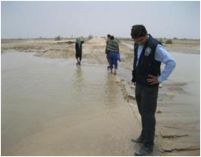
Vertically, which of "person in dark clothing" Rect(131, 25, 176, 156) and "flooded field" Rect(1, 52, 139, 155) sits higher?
"person in dark clothing" Rect(131, 25, 176, 156)

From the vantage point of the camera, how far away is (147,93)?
463cm

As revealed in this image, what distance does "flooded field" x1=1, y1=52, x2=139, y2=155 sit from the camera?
514 centimetres

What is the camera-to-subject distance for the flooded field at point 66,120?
5.14 metres

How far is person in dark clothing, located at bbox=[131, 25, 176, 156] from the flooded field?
0.45 meters

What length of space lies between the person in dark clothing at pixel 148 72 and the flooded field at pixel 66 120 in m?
0.45

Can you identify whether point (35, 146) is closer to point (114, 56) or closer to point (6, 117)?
point (6, 117)

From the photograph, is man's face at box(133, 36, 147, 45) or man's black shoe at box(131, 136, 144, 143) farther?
man's black shoe at box(131, 136, 144, 143)

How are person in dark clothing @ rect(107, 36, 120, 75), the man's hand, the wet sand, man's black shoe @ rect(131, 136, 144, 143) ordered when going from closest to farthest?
1. the man's hand
2. the wet sand
3. man's black shoe @ rect(131, 136, 144, 143)
4. person in dark clothing @ rect(107, 36, 120, 75)

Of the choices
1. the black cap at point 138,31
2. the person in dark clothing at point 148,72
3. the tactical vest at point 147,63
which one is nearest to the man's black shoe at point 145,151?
the person in dark clothing at point 148,72

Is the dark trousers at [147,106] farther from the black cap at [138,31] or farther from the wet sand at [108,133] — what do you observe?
the black cap at [138,31]

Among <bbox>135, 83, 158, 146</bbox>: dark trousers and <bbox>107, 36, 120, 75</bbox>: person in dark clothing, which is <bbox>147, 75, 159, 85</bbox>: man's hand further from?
<bbox>107, 36, 120, 75</bbox>: person in dark clothing

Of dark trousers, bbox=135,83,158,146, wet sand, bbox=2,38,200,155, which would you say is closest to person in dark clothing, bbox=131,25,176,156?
dark trousers, bbox=135,83,158,146

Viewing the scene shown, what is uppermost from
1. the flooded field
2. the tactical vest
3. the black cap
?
the black cap

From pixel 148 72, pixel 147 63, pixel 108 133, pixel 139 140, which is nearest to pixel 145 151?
pixel 139 140
